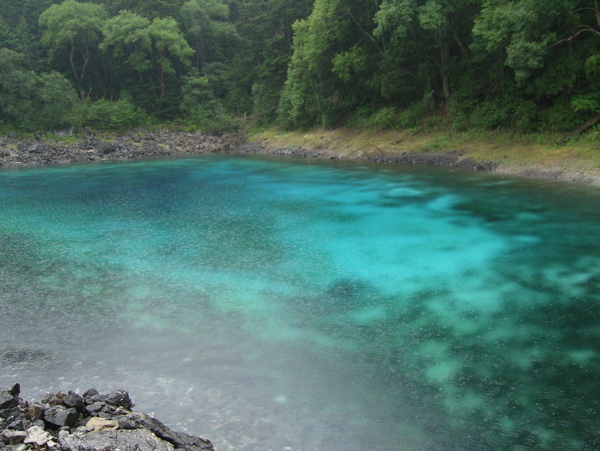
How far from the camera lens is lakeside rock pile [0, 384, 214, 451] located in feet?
14.4

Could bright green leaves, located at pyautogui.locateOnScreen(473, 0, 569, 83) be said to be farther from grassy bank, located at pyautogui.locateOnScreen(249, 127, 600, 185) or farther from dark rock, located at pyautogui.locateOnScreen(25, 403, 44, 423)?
dark rock, located at pyautogui.locateOnScreen(25, 403, 44, 423)

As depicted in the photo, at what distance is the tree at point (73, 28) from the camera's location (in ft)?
178

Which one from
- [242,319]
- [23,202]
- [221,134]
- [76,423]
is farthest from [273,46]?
[76,423]

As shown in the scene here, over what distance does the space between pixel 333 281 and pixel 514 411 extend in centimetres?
495

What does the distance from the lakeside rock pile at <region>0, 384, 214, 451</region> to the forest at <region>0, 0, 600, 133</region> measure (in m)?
21.0

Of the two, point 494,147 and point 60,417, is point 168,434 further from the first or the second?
point 494,147

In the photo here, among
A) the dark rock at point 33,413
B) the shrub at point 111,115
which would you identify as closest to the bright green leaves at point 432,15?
the dark rock at point 33,413

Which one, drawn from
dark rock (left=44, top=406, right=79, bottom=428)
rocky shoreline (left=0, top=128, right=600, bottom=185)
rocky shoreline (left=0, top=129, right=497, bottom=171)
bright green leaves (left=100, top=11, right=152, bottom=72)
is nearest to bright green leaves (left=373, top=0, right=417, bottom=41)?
rocky shoreline (left=0, top=128, right=600, bottom=185)

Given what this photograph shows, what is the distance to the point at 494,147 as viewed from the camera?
23672 millimetres

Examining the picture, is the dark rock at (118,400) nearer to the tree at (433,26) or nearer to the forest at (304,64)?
the forest at (304,64)

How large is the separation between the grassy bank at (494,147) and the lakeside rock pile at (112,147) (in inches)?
574

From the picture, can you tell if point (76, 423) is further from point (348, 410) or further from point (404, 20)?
point (404, 20)

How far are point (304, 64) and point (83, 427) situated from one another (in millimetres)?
37998

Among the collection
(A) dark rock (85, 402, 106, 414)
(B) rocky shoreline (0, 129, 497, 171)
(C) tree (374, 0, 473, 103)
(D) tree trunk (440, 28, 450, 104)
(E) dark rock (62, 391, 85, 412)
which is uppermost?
(C) tree (374, 0, 473, 103)
